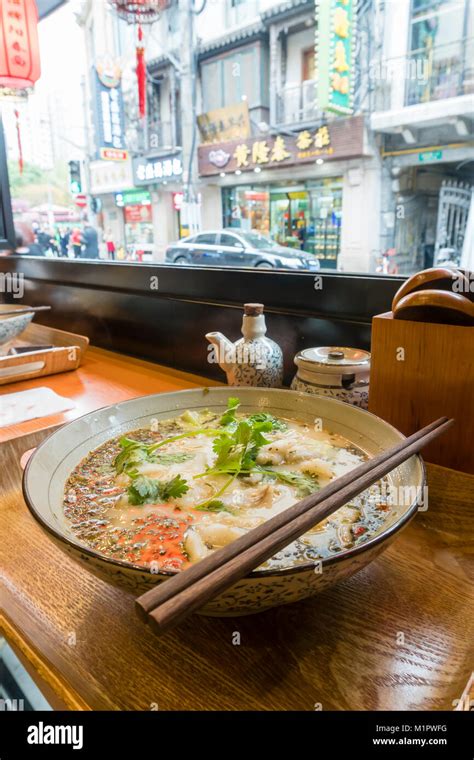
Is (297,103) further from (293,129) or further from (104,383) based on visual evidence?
(104,383)

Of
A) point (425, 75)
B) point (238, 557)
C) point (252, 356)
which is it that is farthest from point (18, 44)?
point (238, 557)

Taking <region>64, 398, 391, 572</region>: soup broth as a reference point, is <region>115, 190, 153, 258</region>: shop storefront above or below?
above

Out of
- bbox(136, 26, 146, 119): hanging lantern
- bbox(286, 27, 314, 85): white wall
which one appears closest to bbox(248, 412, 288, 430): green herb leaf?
bbox(286, 27, 314, 85): white wall

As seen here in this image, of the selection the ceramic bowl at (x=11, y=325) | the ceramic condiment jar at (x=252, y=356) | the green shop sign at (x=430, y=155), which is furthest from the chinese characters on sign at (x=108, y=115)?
the ceramic condiment jar at (x=252, y=356)

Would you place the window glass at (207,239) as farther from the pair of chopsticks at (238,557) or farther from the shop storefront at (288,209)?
the pair of chopsticks at (238,557)

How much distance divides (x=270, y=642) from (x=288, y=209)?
3719mm

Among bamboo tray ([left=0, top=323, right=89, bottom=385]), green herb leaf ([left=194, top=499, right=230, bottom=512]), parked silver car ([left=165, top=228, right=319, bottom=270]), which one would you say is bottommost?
bamboo tray ([left=0, top=323, right=89, bottom=385])

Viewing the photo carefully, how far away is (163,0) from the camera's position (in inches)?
107

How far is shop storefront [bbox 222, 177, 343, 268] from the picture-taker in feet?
11.2

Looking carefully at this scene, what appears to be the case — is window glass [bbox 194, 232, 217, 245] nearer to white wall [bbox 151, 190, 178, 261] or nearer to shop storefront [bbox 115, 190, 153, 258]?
white wall [bbox 151, 190, 178, 261]

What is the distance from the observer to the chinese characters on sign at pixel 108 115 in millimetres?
3855

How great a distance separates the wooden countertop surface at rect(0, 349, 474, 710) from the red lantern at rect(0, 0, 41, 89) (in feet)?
11.6

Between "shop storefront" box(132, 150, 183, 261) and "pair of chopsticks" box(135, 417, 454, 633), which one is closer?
"pair of chopsticks" box(135, 417, 454, 633)
